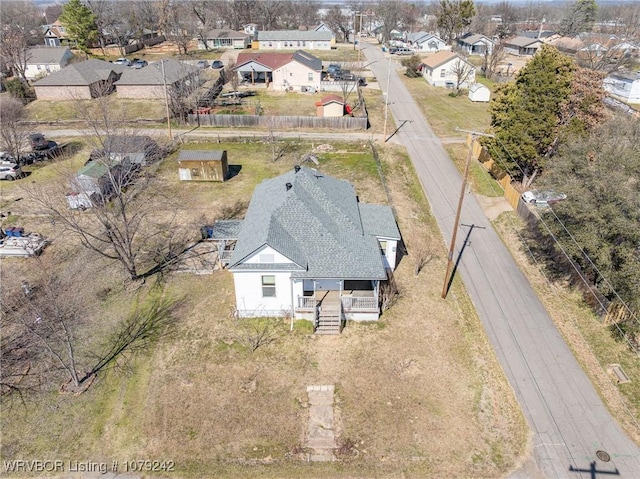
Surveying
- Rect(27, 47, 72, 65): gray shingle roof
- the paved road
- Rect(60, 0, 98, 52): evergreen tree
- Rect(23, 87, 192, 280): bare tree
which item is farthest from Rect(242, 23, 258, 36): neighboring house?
the paved road

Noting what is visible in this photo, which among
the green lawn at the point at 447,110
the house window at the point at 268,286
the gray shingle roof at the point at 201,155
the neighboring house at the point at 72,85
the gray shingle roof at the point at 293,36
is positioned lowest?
the house window at the point at 268,286

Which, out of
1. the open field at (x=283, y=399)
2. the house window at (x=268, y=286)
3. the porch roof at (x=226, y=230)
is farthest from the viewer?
the porch roof at (x=226, y=230)

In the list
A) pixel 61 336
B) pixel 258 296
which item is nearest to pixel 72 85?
pixel 61 336

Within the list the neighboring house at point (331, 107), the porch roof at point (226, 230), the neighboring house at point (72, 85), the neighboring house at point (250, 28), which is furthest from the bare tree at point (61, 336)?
the neighboring house at point (250, 28)

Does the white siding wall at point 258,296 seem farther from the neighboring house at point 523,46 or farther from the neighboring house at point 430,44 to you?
the neighboring house at point 523,46

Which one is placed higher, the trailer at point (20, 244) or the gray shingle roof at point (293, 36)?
the gray shingle roof at point (293, 36)

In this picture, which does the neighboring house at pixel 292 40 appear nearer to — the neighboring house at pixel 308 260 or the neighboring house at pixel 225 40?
the neighboring house at pixel 225 40

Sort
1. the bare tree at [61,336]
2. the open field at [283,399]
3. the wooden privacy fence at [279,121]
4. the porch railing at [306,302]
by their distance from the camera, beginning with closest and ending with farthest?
1. the open field at [283,399]
2. the bare tree at [61,336]
3. the porch railing at [306,302]
4. the wooden privacy fence at [279,121]

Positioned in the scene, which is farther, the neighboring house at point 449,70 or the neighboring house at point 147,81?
the neighboring house at point 449,70
